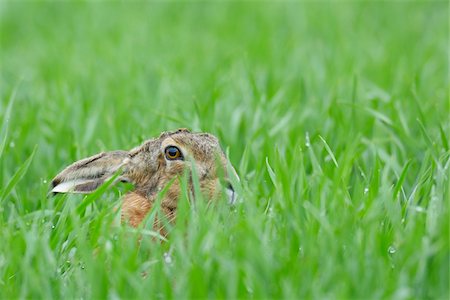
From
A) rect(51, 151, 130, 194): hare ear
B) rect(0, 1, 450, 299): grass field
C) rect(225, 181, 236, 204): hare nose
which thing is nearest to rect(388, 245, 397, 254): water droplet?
rect(0, 1, 450, 299): grass field

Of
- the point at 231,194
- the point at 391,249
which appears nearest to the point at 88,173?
the point at 231,194

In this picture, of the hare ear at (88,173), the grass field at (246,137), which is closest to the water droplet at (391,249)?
the grass field at (246,137)

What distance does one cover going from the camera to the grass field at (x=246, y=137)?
357 cm

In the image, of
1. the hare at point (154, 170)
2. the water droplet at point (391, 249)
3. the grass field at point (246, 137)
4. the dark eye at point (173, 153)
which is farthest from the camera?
the dark eye at point (173, 153)

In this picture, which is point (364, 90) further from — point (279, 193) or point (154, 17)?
point (154, 17)

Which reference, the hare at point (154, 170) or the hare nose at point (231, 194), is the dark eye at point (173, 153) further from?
the hare nose at point (231, 194)

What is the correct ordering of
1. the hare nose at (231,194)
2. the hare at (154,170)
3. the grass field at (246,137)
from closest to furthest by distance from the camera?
the grass field at (246,137) → the hare nose at (231,194) → the hare at (154,170)

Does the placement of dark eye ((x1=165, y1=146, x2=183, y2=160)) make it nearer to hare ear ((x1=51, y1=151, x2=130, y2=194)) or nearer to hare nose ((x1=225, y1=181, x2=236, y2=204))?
hare ear ((x1=51, y1=151, x2=130, y2=194))

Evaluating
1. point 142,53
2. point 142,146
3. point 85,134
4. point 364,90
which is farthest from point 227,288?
point 142,53

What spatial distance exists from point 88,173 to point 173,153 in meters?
0.44

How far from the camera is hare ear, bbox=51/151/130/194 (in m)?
4.77

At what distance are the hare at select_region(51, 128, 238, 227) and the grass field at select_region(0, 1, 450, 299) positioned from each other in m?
0.13

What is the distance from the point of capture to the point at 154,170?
189 inches

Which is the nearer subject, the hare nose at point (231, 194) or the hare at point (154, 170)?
the hare nose at point (231, 194)
